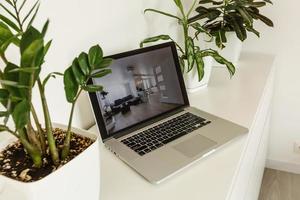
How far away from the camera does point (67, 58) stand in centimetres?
93

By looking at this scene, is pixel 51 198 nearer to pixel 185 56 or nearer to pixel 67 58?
pixel 67 58

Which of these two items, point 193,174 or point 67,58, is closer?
point 193,174

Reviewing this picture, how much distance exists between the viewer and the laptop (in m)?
0.85

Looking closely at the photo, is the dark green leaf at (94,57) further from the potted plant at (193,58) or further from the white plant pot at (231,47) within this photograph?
the white plant pot at (231,47)

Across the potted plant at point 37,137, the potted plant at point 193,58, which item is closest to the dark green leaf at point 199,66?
the potted plant at point 193,58

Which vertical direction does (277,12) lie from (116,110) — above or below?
above

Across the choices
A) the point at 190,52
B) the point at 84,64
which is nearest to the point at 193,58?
the point at 190,52

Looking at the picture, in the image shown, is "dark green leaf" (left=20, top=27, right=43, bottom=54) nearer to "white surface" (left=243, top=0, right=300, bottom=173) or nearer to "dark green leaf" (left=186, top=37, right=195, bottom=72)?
"dark green leaf" (left=186, top=37, right=195, bottom=72)

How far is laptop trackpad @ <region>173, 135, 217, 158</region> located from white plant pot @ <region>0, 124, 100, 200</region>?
1.06ft

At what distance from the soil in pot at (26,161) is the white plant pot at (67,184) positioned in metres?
0.02

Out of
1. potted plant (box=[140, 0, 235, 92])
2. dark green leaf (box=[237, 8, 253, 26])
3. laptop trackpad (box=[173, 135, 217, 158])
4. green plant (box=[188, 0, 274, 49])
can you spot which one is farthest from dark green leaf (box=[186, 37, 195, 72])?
laptop trackpad (box=[173, 135, 217, 158])

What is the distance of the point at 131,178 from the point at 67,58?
1.40 feet

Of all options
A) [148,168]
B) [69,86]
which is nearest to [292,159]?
[148,168]

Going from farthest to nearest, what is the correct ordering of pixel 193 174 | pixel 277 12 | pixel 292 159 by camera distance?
pixel 292 159 < pixel 277 12 < pixel 193 174
